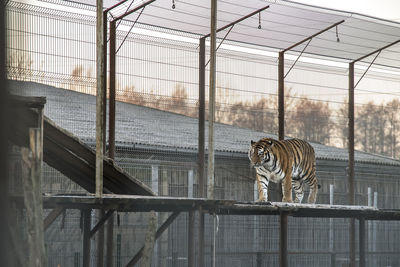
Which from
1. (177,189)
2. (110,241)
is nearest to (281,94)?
(177,189)

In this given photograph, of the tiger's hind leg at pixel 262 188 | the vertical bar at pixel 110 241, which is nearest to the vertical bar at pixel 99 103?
the vertical bar at pixel 110 241

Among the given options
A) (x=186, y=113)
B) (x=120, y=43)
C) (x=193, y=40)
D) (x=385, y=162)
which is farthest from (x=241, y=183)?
(x=385, y=162)

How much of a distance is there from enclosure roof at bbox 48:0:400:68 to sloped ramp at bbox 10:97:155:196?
2.29 metres

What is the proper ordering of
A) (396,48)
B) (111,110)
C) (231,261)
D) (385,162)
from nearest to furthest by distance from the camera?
(111,110)
(231,261)
(396,48)
(385,162)

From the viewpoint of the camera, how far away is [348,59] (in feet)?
41.9

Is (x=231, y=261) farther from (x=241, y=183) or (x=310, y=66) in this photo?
(x=310, y=66)

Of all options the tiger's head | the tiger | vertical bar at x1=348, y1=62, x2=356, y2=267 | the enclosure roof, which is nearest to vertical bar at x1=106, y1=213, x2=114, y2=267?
the enclosure roof

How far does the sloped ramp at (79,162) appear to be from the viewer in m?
7.54

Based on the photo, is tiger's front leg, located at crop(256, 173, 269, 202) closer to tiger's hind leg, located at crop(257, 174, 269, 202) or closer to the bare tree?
tiger's hind leg, located at crop(257, 174, 269, 202)

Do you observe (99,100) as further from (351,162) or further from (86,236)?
(351,162)

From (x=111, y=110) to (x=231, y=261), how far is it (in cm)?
339

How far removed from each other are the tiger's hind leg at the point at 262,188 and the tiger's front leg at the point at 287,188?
0.30m

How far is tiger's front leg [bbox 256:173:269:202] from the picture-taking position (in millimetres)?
11680

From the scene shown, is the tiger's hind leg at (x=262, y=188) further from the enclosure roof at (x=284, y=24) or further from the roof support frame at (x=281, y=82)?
the enclosure roof at (x=284, y=24)
